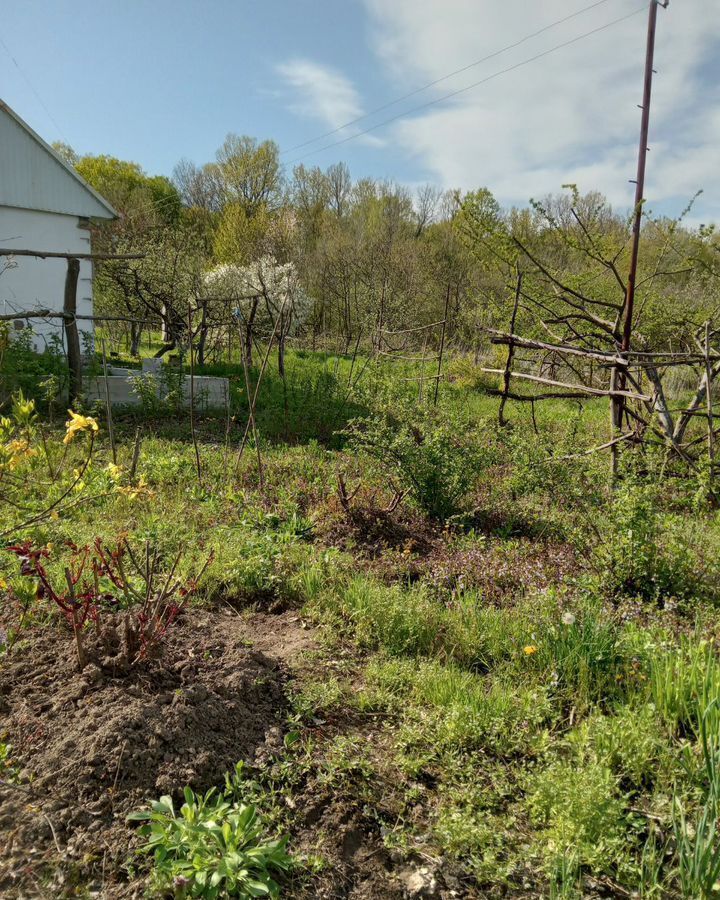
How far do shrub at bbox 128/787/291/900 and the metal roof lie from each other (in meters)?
11.8

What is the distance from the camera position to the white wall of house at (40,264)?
424 inches

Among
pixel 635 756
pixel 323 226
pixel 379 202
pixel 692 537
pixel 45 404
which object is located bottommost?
pixel 635 756

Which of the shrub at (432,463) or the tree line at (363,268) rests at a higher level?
the tree line at (363,268)

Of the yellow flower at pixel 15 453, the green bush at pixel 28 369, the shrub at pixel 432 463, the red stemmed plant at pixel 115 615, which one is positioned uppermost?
the green bush at pixel 28 369

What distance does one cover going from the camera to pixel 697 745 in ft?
8.21

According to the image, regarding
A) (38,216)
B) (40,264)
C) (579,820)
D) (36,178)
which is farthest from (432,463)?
(36,178)

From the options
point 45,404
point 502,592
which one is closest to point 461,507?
point 502,592

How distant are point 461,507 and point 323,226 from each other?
74.4 feet

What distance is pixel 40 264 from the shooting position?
11.3 metres

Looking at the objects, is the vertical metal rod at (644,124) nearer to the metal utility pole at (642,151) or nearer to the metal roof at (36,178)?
the metal utility pole at (642,151)

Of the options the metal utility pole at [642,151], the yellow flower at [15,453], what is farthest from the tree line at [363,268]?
the yellow flower at [15,453]

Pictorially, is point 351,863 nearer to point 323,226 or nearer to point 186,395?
point 186,395

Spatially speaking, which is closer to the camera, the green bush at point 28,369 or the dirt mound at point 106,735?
the dirt mound at point 106,735

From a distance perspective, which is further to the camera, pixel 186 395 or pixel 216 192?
pixel 216 192
